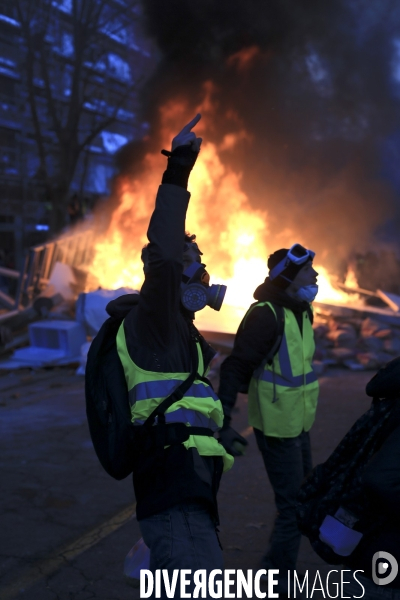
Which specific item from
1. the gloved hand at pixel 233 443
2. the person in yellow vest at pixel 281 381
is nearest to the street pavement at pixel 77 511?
the person in yellow vest at pixel 281 381

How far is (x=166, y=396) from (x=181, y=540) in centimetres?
46

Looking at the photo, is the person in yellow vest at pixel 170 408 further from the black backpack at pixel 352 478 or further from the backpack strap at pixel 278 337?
the backpack strap at pixel 278 337

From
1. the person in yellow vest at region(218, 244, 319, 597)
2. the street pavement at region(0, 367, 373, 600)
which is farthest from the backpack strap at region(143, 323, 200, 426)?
the street pavement at region(0, 367, 373, 600)

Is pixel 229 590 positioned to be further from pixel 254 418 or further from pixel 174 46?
pixel 174 46

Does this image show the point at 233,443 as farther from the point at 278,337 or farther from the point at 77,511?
the point at 77,511

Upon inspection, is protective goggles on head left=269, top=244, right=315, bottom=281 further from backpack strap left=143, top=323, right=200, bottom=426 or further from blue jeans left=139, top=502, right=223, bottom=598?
blue jeans left=139, top=502, right=223, bottom=598

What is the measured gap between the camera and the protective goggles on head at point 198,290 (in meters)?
2.19

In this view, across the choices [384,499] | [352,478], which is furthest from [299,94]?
[384,499]

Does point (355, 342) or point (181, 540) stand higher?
point (355, 342)

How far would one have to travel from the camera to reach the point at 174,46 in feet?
48.8

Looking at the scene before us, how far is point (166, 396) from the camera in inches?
80.7

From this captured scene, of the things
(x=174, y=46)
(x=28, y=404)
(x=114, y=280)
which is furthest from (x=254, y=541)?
(x=174, y=46)

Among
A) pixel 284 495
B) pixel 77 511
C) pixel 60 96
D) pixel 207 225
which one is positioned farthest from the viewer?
pixel 60 96

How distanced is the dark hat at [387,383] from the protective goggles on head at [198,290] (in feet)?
2.10
